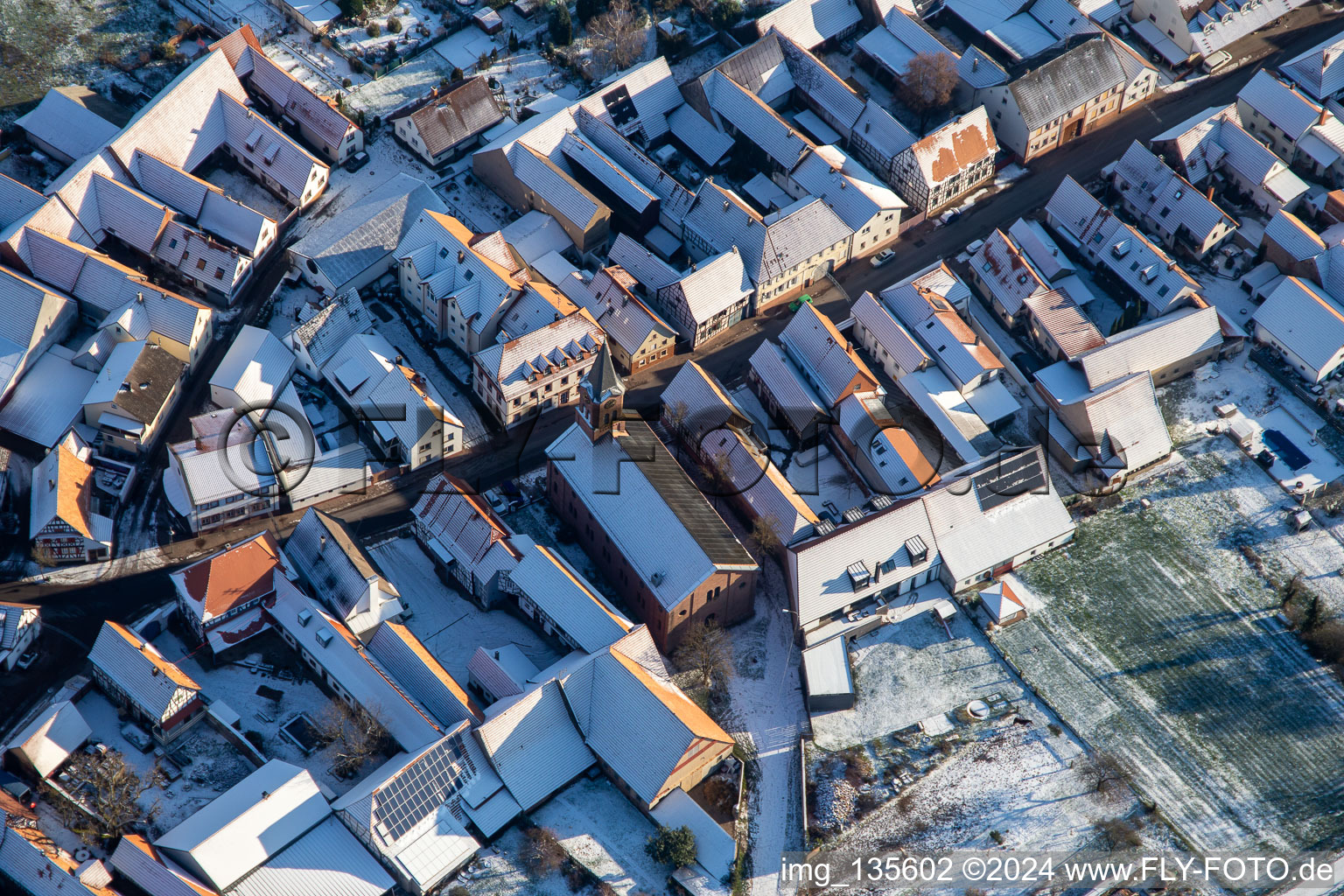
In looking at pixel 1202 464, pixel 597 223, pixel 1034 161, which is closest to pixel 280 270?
pixel 597 223

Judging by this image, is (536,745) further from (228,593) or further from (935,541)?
(935,541)

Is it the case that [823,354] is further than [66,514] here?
Yes

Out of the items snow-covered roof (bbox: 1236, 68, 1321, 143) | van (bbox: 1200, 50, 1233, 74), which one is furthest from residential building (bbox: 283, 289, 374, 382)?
van (bbox: 1200, 50, 1233, 74)

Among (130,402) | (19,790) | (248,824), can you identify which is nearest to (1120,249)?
(130,402)

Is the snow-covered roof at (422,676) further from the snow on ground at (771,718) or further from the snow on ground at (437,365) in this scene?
the snow on ground at (437,365)

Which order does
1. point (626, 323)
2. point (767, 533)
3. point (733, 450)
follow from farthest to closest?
point (626, 323), point (733, 450), point (767, 533)

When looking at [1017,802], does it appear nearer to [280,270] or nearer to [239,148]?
[280,270]
